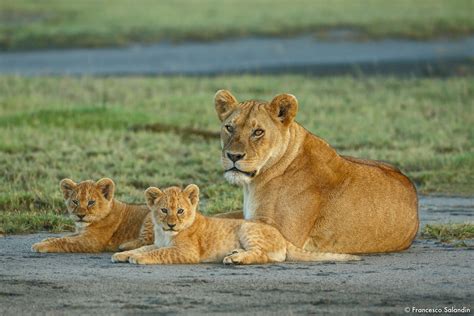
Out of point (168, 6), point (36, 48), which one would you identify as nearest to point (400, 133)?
point (36, 48)

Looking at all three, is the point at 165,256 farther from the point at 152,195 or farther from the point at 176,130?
the point at 176,130

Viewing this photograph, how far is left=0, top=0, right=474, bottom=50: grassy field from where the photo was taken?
1089 inches

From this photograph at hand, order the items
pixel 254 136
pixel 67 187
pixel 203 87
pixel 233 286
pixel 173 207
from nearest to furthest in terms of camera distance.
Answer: pixel 233 286, pixel 173 207, pixel 254 136, pixel 67 187, pixel 203 87

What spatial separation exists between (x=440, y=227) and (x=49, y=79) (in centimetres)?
1197

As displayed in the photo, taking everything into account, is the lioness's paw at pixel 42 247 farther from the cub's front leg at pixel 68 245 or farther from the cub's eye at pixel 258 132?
the cub's eye at pixel 258 132

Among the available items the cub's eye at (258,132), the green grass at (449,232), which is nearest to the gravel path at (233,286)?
the green grass at (449,232)

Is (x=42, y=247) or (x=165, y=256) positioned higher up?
(x=165, y=256)

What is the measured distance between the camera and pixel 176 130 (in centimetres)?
1488

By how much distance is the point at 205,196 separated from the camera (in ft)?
36.2

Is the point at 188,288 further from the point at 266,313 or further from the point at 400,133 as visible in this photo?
the point at 400,133

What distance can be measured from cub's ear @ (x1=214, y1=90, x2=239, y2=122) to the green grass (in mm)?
1795

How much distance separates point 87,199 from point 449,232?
259 cm

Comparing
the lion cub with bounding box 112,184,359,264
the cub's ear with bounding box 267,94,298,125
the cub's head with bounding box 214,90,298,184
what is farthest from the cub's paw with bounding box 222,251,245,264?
the cub's ear with bounding box 267,94,298,125

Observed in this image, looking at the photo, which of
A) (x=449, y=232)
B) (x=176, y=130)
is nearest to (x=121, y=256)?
(x=449, y=232)
